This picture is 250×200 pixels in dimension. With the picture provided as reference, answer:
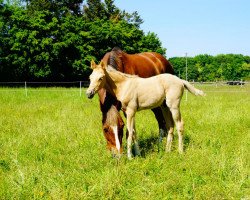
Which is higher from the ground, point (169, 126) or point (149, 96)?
point (149, 96)

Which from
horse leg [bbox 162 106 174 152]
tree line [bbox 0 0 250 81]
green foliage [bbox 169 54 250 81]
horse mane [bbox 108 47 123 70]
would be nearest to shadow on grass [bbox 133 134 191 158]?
horse leg [bbox 162 106 174 152]

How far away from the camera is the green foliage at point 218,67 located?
4333 inches

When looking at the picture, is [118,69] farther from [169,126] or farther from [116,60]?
[169,126]

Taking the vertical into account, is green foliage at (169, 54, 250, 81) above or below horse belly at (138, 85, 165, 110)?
above

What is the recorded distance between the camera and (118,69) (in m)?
6.45

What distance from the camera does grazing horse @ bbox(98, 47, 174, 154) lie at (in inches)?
216

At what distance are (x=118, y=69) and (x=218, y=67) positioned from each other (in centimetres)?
11321

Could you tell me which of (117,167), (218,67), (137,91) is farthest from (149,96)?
(218,67)

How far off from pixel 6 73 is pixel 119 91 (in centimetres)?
3178

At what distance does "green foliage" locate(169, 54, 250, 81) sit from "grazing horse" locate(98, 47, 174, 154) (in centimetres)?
10107

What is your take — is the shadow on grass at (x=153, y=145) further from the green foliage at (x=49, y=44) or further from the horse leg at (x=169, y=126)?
the green foliage at (x=49, y=44)

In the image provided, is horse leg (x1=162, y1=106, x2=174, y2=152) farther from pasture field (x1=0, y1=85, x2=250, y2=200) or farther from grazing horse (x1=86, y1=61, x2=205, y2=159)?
pasture field (x1=0, y1=85, x2=250, y2=200)

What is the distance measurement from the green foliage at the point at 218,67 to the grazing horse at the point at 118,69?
101068 mm

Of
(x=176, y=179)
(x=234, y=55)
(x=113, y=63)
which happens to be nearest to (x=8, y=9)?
(x=113, y=63)
